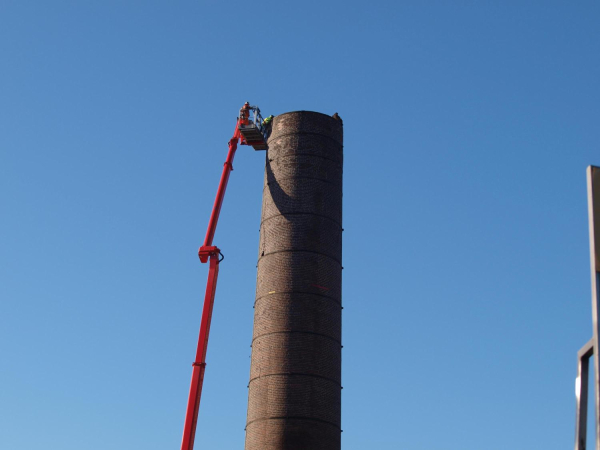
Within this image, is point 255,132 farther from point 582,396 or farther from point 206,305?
point 582,396

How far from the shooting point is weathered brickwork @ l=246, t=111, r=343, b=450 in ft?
67.2

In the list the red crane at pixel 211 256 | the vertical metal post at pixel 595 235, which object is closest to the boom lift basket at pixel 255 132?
the red crane at pixel 211 256

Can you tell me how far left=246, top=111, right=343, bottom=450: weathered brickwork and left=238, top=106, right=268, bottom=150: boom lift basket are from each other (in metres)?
0.45

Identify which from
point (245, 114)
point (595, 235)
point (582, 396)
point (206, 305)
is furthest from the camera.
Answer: point (245, 114)

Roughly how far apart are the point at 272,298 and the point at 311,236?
1967 millimetres

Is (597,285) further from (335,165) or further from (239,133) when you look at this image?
(239,133)

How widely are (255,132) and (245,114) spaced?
87 cm

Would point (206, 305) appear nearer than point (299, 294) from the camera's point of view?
No

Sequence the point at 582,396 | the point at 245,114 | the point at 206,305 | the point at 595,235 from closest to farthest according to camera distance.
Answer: the point at 595,235
the point at 582,396
the point at 206,305
the point at 245,114

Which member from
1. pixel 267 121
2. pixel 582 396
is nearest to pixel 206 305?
pixel 267 121

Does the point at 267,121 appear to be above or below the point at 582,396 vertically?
above

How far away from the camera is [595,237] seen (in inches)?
232

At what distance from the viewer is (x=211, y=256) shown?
947 inches

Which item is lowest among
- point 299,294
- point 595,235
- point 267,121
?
point 595,235
